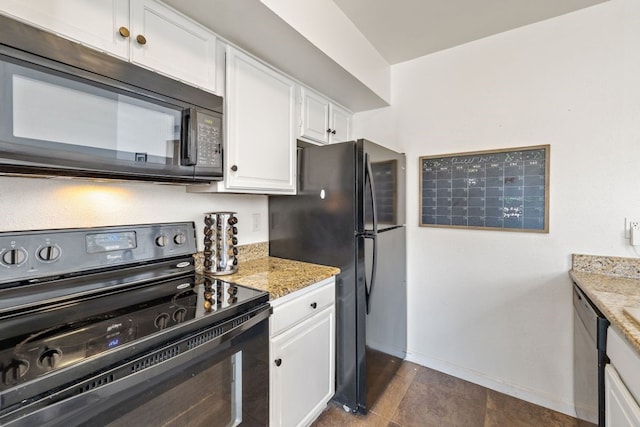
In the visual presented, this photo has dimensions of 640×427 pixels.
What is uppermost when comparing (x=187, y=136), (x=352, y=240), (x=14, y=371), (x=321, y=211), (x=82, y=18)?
(x=82, y=18)

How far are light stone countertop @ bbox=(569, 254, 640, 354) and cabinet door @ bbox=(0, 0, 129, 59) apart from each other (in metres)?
1.91

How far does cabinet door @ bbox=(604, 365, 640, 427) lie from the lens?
0.84 meters

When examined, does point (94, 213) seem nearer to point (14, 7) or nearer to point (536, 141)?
point (14, 7)

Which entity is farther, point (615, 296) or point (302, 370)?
point (302, 370)

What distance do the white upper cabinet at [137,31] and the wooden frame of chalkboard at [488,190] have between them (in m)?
1.62

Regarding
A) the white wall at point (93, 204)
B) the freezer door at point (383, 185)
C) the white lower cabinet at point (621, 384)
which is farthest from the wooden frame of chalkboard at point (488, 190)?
the white wall at point (93, 204)

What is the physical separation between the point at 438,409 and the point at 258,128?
6.55 ft

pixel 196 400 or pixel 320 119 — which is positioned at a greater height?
pixel 320 119

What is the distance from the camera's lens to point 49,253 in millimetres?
1038

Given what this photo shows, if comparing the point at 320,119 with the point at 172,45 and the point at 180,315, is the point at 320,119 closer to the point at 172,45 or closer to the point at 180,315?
the point at 172,45

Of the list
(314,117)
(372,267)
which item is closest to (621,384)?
(372,267)

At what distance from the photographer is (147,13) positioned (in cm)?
110

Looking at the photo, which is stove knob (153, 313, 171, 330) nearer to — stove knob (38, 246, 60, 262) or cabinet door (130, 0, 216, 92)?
stove knob (38, 246, 60, 262)

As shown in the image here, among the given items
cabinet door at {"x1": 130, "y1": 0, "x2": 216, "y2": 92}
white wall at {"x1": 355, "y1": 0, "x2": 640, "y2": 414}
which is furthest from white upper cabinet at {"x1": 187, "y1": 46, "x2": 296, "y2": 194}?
white wall at {"x1": 355, "y1": 0, "x2": 640, "y2": 414}
